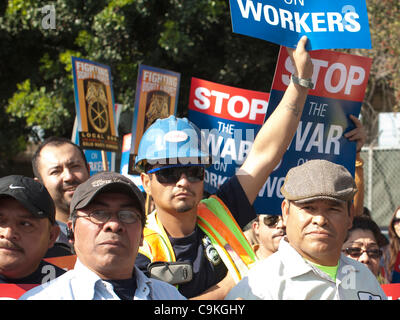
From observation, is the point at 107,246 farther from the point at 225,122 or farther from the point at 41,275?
the point at 225,122

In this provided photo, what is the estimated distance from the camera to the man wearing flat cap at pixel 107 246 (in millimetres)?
2242

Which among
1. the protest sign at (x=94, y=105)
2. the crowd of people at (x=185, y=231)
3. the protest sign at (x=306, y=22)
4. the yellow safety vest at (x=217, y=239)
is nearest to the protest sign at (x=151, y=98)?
the protest sign at (x=94, y=105)

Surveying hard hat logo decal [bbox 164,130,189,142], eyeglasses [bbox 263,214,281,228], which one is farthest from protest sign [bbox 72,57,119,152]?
hard hat logo decal [bbox 164,130,189,142]

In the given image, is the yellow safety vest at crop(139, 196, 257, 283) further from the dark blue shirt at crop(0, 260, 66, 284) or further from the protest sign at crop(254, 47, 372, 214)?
the protest sign at crop(254, 47, 372, 214)

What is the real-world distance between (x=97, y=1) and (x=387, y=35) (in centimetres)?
587

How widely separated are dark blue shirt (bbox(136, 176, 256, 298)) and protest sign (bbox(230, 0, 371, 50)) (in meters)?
0.90

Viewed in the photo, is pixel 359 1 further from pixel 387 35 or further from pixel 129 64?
pixel 387 35

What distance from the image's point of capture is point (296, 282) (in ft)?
8.01

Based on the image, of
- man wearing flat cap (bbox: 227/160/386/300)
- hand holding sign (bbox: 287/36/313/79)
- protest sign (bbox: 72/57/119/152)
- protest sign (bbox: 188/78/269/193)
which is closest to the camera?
man wearing flat cap (bbox: 227/160/386/300)

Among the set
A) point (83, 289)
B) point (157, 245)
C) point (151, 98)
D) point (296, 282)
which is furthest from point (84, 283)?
point (151, 98)

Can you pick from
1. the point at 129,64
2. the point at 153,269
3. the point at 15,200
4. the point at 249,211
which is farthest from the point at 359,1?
the point at 129,64

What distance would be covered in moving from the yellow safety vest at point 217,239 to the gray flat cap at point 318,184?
0.53 meters

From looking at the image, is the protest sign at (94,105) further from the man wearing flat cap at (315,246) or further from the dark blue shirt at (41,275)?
the man wearing flat cap at (315,246)

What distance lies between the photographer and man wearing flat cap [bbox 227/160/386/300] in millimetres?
2440
